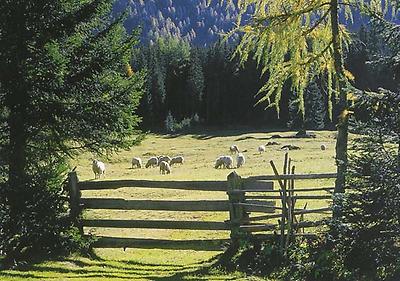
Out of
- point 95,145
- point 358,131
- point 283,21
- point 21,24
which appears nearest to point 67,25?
point 21,24

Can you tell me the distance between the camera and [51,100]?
13.8 metres

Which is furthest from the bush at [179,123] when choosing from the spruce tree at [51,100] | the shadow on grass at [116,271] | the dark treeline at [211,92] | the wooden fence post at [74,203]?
the shadow on grass at [116,271]

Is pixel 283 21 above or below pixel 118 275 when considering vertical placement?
above

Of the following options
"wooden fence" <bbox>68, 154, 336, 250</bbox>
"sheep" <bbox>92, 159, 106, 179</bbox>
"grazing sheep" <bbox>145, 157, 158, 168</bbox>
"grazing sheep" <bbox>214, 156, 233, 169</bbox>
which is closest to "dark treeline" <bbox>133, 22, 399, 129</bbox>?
"grazing sheep" <bbox>145, 157, 158, 168</bbox>

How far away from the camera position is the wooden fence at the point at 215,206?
12.2m

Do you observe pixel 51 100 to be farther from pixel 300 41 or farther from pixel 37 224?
pixel 300 41

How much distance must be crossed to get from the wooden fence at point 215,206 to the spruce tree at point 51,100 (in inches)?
38.9

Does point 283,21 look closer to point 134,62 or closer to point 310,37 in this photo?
point 310,37

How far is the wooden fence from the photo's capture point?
12.2m

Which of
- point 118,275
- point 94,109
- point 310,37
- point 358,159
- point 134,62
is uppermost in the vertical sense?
point 134,62

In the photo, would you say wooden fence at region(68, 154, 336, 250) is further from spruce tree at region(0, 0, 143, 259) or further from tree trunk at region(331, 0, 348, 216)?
spruce tree at region(0, 0, 143, 259)

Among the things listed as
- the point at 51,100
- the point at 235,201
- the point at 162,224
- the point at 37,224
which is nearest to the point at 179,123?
the point at 51,100

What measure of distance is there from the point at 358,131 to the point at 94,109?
714 centimetres

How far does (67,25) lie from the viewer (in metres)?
14.0
